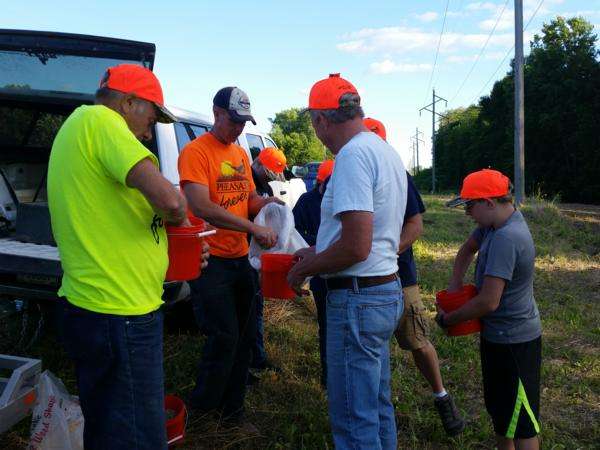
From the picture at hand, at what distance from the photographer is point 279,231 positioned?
3232 millimetres

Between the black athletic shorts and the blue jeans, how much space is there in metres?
0.80

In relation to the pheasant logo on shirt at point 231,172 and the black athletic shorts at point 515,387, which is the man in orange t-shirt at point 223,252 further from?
the black athletic shorts at point 515,387

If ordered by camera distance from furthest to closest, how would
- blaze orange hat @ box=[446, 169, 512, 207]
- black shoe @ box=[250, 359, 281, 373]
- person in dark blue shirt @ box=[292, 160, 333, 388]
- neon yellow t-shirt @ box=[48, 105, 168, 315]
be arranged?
black shoe @ box=[250, 359, 281, 373], person in dark blue shirt @ box=[292, 160, 333, 388], blaze orange hat @ box=[446, 169, 512, 207], neon yellow t-shirt @ box=[48, 105, 168, 315]

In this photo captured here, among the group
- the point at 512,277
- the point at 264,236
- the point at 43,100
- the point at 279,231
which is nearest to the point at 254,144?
the point at 43,100

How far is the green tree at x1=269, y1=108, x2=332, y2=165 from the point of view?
68300 millimetres

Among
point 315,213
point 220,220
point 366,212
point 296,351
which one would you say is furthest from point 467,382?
A: point 366,212

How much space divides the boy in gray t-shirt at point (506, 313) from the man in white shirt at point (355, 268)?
23.7 inches

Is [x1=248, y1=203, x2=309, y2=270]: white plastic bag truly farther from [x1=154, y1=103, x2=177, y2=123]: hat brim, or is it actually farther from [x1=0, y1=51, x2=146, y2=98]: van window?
[x1=0, y1=51, x2=146, y2=98]: van window

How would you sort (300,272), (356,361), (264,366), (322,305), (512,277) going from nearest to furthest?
(356,361) < (300,272) < (512,277) < (322,305) < (264,366)

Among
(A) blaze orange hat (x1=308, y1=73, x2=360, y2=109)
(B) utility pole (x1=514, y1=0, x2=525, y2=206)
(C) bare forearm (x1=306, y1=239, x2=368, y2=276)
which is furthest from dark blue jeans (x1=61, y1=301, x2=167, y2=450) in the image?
(B) utility pole (x1=514, y1=0, x2=525, y2=206)

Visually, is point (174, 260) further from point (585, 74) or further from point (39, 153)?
point (585, 74)

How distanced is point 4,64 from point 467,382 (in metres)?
4.30

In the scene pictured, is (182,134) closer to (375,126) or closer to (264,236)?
(375,126)

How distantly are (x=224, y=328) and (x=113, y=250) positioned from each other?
136 cm
